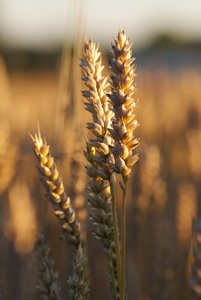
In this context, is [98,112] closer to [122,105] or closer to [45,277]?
[122,105]

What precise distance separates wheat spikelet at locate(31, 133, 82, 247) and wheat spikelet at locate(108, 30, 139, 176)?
4.9 inches

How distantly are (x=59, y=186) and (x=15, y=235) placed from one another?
0.58 m

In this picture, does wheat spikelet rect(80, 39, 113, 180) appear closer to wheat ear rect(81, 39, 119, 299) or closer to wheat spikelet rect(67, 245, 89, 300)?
wheat ear rect(81, 39, 119, 299)

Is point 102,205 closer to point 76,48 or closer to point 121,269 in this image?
point 121,269

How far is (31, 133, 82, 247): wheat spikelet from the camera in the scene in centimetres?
68

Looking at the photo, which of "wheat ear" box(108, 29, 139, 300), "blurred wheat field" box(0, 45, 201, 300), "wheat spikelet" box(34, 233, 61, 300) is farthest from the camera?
"blurred wheat field" box(0, 45, 201, 300)

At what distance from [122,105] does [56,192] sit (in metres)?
0.20

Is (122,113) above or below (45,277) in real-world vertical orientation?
above

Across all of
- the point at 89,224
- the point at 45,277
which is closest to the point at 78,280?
the point at 45,277

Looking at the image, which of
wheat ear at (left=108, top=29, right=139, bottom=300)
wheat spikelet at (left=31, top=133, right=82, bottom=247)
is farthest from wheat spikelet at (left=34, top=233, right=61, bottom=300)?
wheat ear at (left=108, top=29, right=139, bottom=300)

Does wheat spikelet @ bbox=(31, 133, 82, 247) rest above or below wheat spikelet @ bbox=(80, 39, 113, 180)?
below

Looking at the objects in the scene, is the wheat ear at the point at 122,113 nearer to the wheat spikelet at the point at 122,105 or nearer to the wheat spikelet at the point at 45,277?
the wheat spikelet at the point at 122,105

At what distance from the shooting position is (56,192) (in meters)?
0.70

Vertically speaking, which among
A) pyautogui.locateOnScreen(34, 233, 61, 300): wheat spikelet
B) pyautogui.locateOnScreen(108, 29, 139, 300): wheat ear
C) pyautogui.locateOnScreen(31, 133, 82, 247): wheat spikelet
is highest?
pyautogui.locateOnScreen(108, 29, 139, 300): wheat ear
